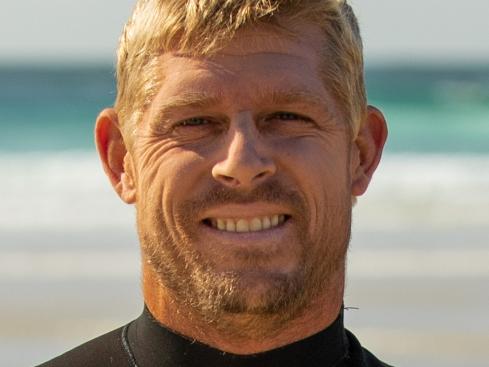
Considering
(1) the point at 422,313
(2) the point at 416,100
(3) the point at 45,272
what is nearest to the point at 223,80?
(1) the point at 422,313

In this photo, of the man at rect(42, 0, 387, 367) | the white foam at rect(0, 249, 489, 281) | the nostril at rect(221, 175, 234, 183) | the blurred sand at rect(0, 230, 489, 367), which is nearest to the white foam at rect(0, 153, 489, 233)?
the blurred sand at rect(0, 230, 489, 367)

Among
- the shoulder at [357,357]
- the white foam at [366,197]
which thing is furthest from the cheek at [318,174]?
the white foam at [366,197]

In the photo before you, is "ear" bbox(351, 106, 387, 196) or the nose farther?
"ear" bbox(351, 106, 387, 196)

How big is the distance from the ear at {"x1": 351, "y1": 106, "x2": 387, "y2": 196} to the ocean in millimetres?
1293

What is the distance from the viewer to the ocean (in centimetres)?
1016

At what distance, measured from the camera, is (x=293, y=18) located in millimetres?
3322

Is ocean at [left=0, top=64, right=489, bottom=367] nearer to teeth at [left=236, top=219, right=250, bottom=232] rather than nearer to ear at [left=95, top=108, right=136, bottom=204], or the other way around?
ear at [left=95, top=108, right=136, bottom=204]

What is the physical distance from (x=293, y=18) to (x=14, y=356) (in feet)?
21.6

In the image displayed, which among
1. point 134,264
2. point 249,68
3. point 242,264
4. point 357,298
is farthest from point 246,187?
point 134,264

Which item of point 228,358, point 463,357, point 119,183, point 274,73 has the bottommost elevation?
point 463,357

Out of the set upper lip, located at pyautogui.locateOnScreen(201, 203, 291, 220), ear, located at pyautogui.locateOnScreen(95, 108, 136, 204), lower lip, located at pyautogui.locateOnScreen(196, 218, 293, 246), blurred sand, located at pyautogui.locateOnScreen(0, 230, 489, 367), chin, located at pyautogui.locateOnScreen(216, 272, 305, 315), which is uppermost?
ear, located at pyautogui.locateOnScreen(95, 108, 136, 204)

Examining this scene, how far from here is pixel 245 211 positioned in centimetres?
319

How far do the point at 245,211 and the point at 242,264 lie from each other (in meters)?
0.12

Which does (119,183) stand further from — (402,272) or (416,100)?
(416,100)
